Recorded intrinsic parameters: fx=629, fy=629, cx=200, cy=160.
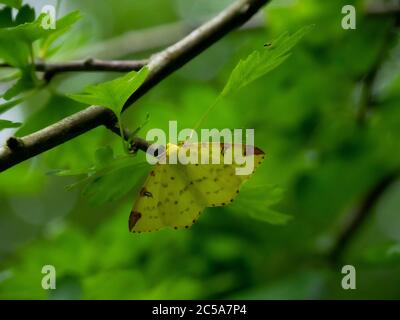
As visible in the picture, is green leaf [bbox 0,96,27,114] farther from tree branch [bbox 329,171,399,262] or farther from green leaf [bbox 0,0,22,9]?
tree branch [bbox 329,171,399,262]

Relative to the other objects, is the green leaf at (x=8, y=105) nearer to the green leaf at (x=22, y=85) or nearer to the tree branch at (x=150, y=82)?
the green leaf at (x=22, y=85)

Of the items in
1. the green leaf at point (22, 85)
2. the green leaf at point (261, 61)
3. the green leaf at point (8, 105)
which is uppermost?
the green leaf at point (22, 85)

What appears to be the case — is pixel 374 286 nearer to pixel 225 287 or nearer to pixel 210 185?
pixel 225 287

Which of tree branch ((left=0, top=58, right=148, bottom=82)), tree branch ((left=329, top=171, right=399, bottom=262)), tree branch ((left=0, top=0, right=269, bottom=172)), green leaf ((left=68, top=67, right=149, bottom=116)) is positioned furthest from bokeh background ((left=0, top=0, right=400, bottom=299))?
green leaf ((left=68, top=67, right=149, bottom=116))

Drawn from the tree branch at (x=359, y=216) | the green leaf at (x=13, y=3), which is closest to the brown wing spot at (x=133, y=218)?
the green leaf at (x=13, y=3)

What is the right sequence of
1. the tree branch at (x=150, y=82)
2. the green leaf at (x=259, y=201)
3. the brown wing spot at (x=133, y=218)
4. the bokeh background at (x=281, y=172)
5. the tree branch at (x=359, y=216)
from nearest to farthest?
the tree branch at (x=150, y=82) → the brown wing spot at (x=133, y=218) → the green leaf at (x=259, y=201) → the bokeh background at (x=281, y=172) → the tree branch at (x=359, y=216)

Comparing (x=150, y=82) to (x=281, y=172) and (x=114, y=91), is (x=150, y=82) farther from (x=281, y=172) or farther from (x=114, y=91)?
(x=281, y=172)

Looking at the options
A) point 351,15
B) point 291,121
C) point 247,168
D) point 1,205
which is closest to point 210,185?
point 247,168
